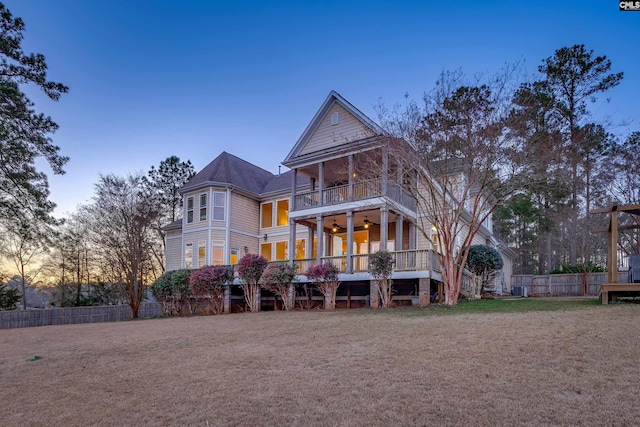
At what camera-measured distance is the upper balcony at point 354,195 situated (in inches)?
671

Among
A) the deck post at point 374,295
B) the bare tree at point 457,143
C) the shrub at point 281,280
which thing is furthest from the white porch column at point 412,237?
the shrub at point 281,280

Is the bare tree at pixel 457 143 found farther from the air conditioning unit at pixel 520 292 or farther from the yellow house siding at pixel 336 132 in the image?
the air conditioning unit at pixel 520 292

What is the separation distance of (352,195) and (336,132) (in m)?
3.20

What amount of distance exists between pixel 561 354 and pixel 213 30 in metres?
19.4

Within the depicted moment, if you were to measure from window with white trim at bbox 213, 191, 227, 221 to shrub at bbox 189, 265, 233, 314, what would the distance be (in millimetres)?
5183

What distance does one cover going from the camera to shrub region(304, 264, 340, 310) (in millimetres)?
16125

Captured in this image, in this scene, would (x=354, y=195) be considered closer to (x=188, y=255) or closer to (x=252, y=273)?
(x=252, y=273)

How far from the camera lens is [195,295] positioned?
18.6m

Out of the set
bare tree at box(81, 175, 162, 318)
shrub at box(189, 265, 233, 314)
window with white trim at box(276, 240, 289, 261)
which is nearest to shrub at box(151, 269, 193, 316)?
shrub at box(189, 265, 233, 314)

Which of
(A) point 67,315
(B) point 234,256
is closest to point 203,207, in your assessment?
(B) point 234,256

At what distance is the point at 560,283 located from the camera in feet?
79.8

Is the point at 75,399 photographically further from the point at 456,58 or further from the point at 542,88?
the point at 542,88

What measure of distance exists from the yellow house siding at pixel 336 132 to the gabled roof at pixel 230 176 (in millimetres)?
5891

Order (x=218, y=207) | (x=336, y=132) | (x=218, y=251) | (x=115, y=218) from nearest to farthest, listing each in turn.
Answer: (x=336, y=132) < (x=218, y=251) < (x=218, y=207) < (x=115, y=218)
